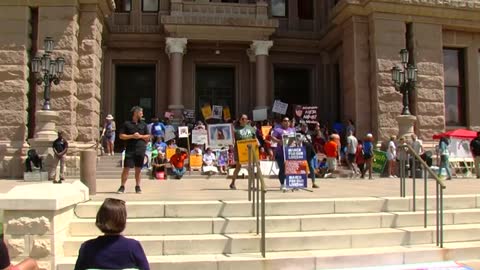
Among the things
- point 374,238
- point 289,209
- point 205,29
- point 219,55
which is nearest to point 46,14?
point 205,29

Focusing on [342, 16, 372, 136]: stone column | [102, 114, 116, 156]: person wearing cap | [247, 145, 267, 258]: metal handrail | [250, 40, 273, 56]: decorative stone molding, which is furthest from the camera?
[250, 40, 273, 56]: decorative stone molding

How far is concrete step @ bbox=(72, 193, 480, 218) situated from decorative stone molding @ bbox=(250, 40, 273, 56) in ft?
50.7

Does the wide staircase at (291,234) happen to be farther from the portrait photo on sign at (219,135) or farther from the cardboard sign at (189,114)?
the cardboard sign at (189,114)

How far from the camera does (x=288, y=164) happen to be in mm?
11688

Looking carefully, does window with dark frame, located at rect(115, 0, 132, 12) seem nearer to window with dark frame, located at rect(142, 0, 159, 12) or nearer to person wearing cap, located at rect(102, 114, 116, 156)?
window with dark frame, located at rect(142, 0, 159, 12)

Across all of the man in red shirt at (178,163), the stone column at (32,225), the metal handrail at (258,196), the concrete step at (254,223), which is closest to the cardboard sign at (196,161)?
the man in red shirt at (178,163)

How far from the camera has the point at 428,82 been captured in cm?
2166

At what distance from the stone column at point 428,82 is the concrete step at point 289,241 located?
44.9 feet

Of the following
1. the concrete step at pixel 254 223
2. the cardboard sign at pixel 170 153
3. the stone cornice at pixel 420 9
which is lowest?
the concrete step at pixel 254 223

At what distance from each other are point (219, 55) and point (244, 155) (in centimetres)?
1467

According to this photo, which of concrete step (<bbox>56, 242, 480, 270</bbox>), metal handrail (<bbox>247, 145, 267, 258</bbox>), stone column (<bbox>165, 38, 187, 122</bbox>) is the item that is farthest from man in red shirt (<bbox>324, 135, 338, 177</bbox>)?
concrete step (<bbox>56, 242, 480, 270</bbox>)

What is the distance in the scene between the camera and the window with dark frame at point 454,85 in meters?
23.0

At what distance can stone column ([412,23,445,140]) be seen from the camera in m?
21.5

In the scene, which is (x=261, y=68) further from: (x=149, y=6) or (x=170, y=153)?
(x=170, y=153)
